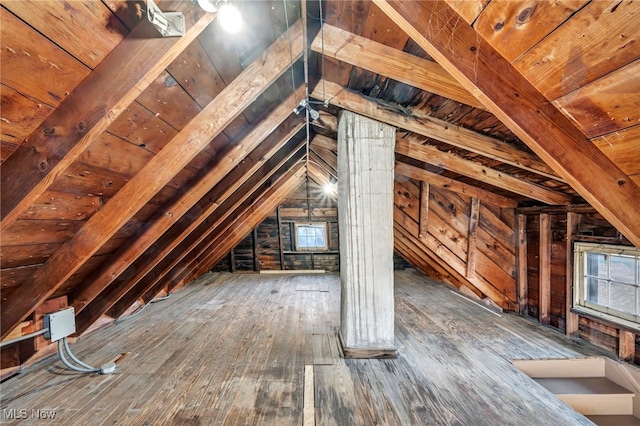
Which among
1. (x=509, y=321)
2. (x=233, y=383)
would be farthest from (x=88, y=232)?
(x=509, y=321)

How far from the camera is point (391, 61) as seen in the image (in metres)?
1.40

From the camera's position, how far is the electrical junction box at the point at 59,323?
84.1 inches

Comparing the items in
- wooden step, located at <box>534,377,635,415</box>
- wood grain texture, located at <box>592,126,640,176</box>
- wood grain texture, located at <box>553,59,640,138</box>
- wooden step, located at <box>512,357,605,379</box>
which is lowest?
wooden step, located at <box>534,377,635,415</box>

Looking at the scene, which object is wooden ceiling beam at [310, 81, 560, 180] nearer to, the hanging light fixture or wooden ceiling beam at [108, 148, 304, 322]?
the hanging light fixture

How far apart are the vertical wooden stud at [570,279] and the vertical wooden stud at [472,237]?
896 millimetres

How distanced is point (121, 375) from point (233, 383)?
1.05m

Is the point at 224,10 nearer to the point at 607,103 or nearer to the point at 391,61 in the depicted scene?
the point at 391,61

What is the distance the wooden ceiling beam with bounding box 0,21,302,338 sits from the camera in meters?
1.50

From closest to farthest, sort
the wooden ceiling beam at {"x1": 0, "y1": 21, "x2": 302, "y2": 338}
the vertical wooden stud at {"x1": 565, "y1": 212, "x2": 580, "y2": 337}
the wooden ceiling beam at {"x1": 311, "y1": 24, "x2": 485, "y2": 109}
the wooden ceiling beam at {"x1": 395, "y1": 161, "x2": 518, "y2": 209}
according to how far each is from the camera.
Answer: the wooden ceiling beam at {"x1": 311, "y1": 24, "x2": 485, "y2": 109}
the wooden ceiling beam at {"x1": 0, "y1": 21, "x2": 302, "y2": 338}
the vertical wooden stud at {"x1": 565, "y1": 212, "x2": 580, "y2": 337}
the wooden ceiling beam at {"x1": 395, "y1": 161, "x2": 518, "y2": 209}

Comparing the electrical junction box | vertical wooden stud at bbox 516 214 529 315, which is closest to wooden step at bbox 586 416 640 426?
vertical wooden stud at bbox 516 214 529 315

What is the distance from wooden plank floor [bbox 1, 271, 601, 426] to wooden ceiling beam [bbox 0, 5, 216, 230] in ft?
5.41

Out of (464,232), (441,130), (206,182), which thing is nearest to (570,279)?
(464,232)

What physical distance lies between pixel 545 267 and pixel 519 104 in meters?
3.26

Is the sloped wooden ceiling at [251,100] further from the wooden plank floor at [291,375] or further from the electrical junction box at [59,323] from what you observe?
the wooden plank floor at [291,375]
